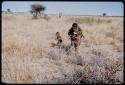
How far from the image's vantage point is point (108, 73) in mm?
4938

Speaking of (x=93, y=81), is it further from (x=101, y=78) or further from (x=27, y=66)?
(x=27, y=66)

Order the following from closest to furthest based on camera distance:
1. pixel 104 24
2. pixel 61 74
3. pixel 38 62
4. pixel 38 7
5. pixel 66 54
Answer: pixel 61 74
pixel 38 62
pixel 66 54
pixel 104 24
pixel 38 7

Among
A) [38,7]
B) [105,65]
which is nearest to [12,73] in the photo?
[105,65]

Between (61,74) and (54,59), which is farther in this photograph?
(54,59)

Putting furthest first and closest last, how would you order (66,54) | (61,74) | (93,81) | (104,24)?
1. (104,24)
2. (66,54)
3. (61,74)
4. (93,81)

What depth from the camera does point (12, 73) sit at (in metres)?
4.91

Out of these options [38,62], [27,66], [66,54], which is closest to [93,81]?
[27,66]

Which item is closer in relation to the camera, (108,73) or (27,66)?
(108,73)

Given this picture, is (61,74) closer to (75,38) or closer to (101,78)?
(101,78)

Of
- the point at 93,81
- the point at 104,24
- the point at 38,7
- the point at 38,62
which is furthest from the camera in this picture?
the point at 38,7

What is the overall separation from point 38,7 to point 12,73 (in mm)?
18285

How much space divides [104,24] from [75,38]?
35.4ft

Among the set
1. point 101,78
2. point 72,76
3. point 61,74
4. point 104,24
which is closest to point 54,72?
point 61,74

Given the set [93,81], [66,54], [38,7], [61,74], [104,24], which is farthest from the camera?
[38,7]
